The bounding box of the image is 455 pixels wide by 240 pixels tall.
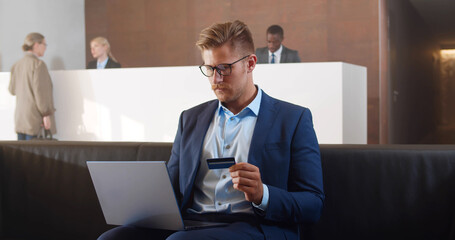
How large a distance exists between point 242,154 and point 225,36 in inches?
15.1

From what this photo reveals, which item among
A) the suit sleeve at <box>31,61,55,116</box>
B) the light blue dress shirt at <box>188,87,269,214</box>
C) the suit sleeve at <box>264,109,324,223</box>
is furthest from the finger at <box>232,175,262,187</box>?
the suit sleeve at <box>31,61,55,116</box>

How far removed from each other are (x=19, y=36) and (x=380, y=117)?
5.47 metres

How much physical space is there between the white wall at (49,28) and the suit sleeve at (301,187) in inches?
281

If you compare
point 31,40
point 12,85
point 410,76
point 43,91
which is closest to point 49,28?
point 31,40

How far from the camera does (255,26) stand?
8.03 metres

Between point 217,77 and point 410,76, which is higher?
point 410,76

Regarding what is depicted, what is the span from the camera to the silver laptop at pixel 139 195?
154 centimetres

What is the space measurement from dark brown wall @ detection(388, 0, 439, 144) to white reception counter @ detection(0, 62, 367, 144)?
3271 millimetres

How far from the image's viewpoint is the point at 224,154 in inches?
67.3

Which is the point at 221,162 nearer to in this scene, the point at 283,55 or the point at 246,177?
the point at 246,177

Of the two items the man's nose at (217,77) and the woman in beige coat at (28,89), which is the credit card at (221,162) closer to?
the man's nose at (217,77)

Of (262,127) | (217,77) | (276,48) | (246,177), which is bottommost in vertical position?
(246,177)

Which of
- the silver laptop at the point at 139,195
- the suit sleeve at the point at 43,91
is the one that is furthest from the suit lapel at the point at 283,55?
the silver laptop at the point at 139,195

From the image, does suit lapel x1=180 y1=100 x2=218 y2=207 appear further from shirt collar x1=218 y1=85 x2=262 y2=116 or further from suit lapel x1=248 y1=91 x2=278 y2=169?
suit lapel x1=248 y1=91 x2=278 y2=169
